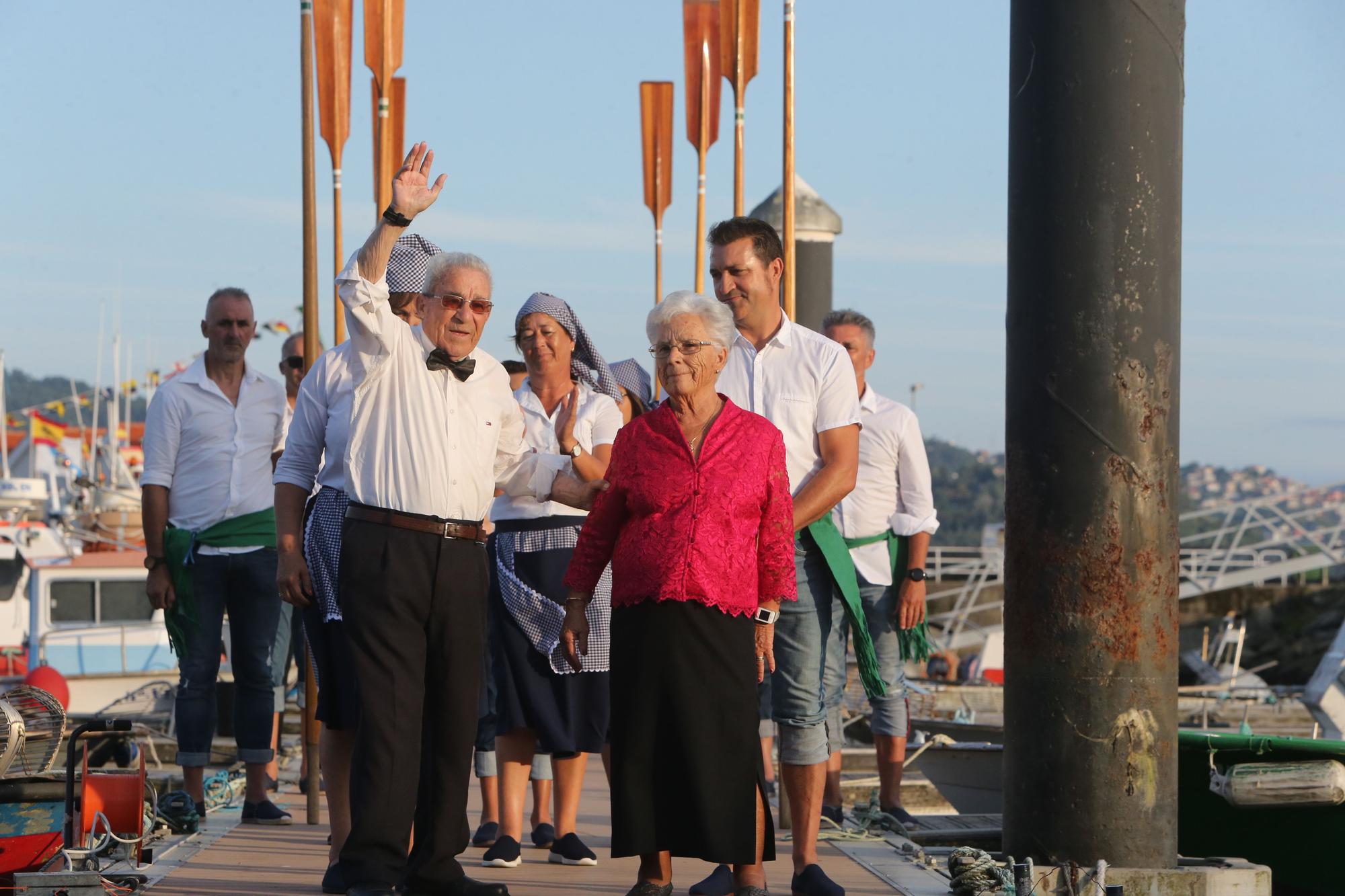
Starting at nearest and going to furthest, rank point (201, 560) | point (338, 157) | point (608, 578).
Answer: point (608, 578) → point (201, 560) → point (338, 157)

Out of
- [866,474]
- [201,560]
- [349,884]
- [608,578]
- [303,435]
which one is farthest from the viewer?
[866,474]

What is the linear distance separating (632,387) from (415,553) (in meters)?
2.19

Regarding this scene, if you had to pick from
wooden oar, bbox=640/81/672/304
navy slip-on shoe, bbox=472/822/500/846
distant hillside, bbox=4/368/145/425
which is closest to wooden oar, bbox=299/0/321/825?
navy slip-on shoe, bbox=472/822/500/846

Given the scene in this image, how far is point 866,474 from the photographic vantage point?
25.0 ft

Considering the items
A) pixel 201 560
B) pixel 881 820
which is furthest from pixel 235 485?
pixel 881 820

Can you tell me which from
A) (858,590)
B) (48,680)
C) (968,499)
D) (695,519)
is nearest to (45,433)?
(48,680)

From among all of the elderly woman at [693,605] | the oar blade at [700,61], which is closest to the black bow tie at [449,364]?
the elderly woman at [693,605]

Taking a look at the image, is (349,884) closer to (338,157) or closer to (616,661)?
(616,661)

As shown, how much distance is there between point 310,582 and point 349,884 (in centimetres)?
86

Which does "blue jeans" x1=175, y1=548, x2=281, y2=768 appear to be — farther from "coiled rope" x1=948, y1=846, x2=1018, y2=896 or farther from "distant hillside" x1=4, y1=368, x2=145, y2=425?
"distant hillside" x1=4, y1=368, x2=145, y2=425

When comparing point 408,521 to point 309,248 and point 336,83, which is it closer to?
point 309,248

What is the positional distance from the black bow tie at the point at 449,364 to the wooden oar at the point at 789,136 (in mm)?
2612

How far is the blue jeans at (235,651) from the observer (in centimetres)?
696

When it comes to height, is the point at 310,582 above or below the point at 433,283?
below
